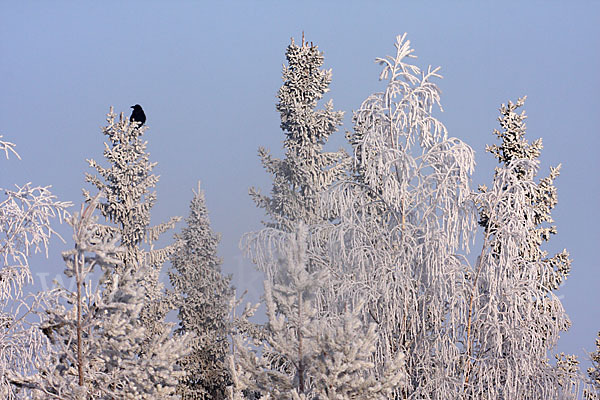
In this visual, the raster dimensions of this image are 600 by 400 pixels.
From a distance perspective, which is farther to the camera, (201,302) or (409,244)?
(201,302)

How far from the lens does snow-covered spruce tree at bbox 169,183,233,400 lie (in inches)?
766

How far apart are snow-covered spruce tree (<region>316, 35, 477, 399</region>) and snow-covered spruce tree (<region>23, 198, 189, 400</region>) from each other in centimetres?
459

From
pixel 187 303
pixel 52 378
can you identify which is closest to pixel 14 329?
pixel 52 378

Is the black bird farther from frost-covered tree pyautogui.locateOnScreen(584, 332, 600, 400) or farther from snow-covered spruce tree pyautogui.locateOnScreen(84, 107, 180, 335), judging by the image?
frost-covered tree pyautogui.locateOnScreen(584, 332, 600, 400)

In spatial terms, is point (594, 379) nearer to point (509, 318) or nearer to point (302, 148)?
point (509, 318)

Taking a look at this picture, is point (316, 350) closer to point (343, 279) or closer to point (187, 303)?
point (343, 279)

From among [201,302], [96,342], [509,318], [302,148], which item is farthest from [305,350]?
[201,302]

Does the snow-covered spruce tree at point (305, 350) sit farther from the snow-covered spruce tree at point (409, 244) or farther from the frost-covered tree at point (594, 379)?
the frost-covered tree at point (594, 379)

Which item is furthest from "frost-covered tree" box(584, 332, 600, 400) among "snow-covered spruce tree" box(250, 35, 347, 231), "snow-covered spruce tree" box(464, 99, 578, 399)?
"snow-covered spruce tree" box(250, 35, 347, 231)

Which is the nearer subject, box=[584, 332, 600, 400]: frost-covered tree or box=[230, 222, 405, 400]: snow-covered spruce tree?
box=[230, 222, 405, 400]: snow-covered spruce tree

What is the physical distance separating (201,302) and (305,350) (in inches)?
465

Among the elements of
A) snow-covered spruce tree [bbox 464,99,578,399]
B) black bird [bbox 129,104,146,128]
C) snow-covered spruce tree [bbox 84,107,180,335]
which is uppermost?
black bird [bbox 129,104,146,128]

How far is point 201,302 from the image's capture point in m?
20.0

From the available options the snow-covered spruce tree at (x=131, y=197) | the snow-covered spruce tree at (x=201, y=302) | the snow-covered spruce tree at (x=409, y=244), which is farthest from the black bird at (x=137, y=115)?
the snow-covered spruce tree at (x=409, y=244)
